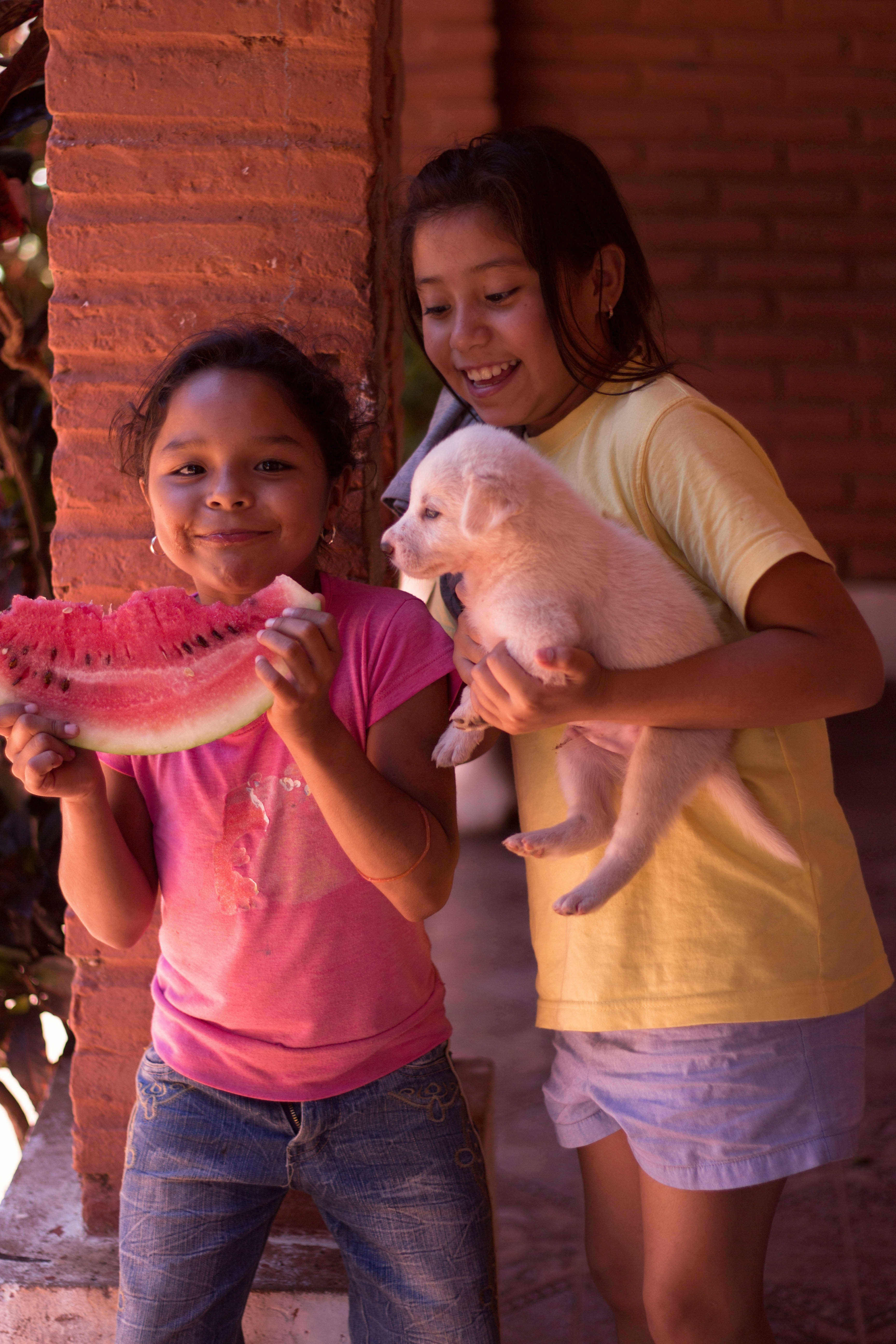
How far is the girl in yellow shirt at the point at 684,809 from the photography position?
1.55m

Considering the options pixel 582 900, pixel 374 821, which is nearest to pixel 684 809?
pixel 582 900

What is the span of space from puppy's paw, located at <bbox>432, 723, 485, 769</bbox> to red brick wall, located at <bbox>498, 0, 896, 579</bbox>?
18.6ft

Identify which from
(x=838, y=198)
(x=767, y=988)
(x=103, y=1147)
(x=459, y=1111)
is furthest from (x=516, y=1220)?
(x=838, y=198)

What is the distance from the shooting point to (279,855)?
1.66 meters

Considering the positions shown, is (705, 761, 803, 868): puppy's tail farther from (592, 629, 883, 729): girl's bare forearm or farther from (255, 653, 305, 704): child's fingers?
(255, 653, 305, 704): child's fingers

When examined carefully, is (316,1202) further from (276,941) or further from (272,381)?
(272,381)

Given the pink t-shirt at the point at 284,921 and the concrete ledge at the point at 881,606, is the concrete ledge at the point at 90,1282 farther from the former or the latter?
the concrete ledge at the point at 881,606

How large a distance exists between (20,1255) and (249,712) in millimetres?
1390

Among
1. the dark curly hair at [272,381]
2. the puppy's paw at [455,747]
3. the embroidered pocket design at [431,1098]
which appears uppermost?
the dark curly hair at [272,381]

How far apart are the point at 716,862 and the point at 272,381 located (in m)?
0.99

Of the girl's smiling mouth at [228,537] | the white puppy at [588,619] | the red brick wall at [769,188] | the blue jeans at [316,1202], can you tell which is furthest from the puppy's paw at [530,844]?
the red brick wall at [769,188]

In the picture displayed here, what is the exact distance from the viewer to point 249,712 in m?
1.58

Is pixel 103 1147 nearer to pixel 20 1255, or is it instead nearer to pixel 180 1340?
pixel 20 1255

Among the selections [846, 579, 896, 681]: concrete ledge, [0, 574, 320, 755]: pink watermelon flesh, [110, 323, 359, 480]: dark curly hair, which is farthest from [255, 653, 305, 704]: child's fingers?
[846, 579, 896, 681]: concrete ledge
